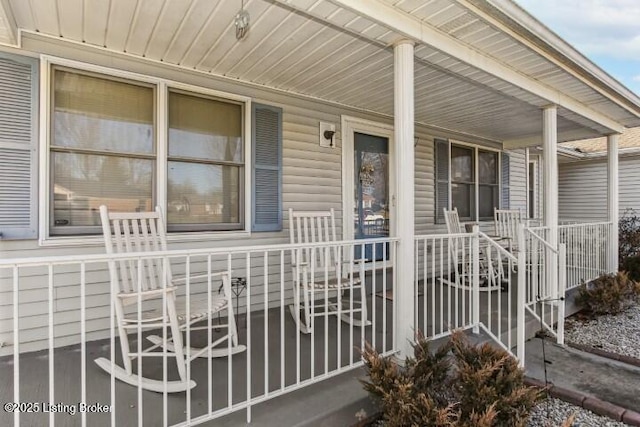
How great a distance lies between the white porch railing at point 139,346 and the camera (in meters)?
1.89

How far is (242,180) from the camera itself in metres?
3.80

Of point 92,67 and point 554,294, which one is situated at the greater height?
point 92,67

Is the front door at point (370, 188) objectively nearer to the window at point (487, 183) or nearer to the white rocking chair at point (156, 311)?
the window at point (487, 183)

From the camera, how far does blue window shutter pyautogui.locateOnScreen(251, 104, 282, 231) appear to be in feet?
12.6

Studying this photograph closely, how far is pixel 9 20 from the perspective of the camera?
2418 mm

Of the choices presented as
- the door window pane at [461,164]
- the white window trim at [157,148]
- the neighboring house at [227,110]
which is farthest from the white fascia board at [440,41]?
the door window pane at [461,164]

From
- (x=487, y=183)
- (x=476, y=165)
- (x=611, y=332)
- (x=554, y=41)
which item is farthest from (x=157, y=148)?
(x=487, y=183)

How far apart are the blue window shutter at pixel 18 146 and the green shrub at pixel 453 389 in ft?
8.88

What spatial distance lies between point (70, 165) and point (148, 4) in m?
1.44

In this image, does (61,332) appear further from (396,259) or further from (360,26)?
(360,26)

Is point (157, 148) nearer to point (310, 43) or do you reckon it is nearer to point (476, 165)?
point (310, 43)

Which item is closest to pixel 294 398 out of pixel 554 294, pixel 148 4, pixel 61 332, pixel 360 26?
pixel 61 332

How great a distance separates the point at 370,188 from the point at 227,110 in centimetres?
225

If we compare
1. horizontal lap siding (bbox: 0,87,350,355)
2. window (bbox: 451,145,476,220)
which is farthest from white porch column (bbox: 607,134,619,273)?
horizontal lap siding (bbox: 0,87,350,355)
